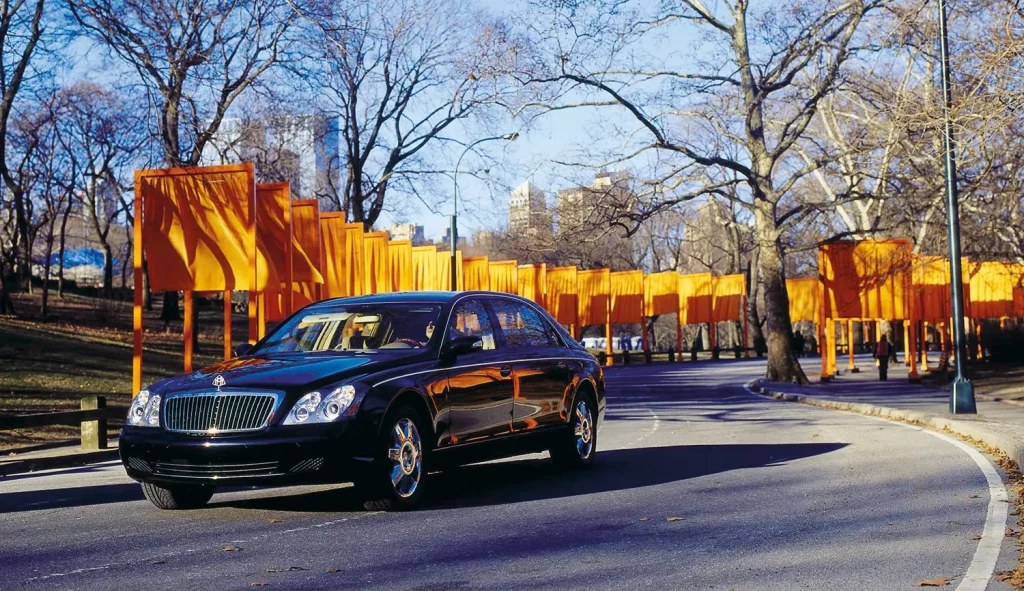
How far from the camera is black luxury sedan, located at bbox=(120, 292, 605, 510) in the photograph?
8820mm

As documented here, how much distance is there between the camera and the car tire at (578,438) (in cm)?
1217

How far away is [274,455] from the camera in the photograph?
8734mm

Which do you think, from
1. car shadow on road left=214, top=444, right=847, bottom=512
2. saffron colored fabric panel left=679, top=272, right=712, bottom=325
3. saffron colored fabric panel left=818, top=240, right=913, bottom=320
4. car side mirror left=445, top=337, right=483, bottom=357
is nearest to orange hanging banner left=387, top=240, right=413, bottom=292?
saffron colored fabric panel left=818, top=240, right=913, bottom=320

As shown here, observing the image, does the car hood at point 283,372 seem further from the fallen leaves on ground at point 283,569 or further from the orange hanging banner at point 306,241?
the orange hanging banner at point 306,241

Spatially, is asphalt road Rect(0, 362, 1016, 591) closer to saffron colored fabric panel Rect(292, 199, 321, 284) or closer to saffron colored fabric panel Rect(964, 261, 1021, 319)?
saffron colored fabric panel Rect(292, 199, 321, 284)

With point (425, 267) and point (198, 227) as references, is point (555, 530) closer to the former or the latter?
point (198, 227)

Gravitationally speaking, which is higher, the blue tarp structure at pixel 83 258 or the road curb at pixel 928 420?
the blue tarp structure at pixel 83 258

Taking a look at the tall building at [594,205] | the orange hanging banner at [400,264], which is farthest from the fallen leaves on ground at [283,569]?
the orange hanging banner at [400,264]

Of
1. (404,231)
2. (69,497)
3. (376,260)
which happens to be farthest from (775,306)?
(404,231)

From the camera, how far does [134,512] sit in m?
9.83

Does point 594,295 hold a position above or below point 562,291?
below

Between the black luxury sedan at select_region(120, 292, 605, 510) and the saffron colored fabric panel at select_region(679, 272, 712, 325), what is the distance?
50611mm

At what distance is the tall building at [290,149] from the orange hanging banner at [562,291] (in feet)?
33.3

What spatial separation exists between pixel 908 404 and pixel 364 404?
55.1 feet
